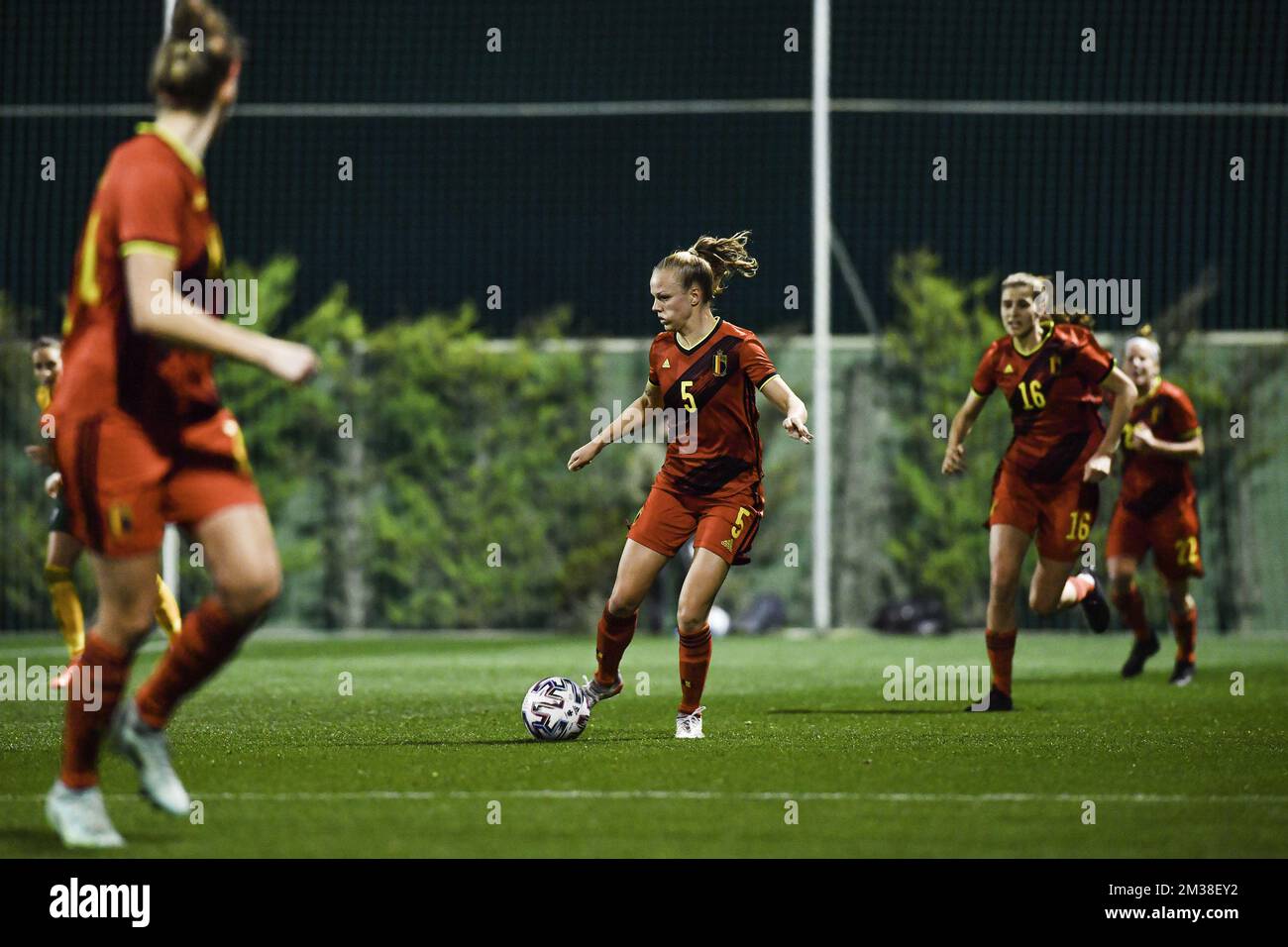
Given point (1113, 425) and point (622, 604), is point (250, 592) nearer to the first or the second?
point (622, 604)

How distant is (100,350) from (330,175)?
15451 millimetres

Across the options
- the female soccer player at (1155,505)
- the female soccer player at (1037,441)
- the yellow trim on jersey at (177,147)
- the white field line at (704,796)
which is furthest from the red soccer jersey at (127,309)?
the female soccer player at (1155,505)

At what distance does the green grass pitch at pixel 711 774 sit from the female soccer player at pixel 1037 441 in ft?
2.37

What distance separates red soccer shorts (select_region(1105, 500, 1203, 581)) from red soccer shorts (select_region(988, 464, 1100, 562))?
2745mm

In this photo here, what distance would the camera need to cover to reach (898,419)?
771 inches

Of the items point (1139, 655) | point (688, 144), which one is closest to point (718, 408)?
point (1139, 655)

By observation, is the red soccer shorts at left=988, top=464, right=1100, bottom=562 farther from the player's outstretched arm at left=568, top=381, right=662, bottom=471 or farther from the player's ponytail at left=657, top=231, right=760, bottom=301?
the player's outstretched arm at left=568, top=381, right=662, bottom=471

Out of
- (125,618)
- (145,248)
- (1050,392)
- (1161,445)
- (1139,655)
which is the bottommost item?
(1139,655)

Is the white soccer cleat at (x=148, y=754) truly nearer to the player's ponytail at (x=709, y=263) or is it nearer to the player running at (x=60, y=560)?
the player's ponytail at (x=709, y=263)

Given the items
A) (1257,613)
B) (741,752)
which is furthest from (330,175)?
(741,752)

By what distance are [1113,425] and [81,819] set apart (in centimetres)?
622

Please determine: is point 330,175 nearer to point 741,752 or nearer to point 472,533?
point 472,533

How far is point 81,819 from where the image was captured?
5.29 m

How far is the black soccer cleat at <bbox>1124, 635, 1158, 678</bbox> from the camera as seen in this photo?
12.7 meters
